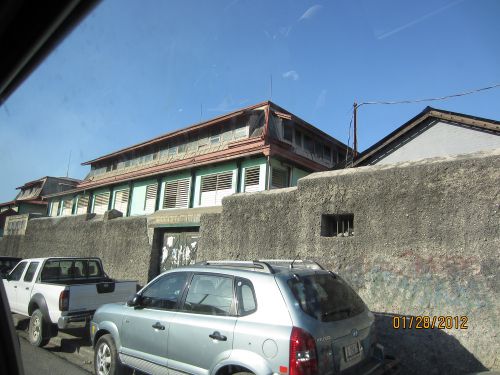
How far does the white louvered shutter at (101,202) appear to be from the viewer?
85.8 ft

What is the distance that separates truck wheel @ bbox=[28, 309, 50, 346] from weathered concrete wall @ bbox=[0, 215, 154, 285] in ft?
15.6

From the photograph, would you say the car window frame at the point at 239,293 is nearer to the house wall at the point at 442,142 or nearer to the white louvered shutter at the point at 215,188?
the house wall at the point at 442,142

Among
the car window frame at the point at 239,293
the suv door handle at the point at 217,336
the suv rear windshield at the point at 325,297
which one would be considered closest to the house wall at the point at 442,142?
the suv rear windshield at the point at 325,297

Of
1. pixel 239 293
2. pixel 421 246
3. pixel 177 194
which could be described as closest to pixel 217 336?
pixel 239 293

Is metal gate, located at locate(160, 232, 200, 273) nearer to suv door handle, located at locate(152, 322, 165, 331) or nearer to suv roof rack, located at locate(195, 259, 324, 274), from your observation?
suv roof rack, located at locate(195, 259, 324, 274)

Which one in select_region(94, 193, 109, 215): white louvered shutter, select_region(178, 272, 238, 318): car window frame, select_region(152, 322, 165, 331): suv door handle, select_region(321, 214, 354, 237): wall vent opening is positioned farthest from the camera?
select_region(94, 193, 109, 215): white louvered shutter

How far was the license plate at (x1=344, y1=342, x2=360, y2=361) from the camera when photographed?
3807 millimetres

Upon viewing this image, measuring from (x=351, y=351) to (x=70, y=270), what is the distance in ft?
24.1

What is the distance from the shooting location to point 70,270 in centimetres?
909

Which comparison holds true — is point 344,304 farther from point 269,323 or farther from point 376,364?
point 269,323

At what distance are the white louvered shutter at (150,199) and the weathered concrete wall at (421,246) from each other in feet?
49.8

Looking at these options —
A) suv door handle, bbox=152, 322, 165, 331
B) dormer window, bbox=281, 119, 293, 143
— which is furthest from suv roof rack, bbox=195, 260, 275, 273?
dormer window, bbox=281, 119, 293, 143

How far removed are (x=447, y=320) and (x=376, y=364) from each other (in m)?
2.26

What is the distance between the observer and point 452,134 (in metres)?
13.5
